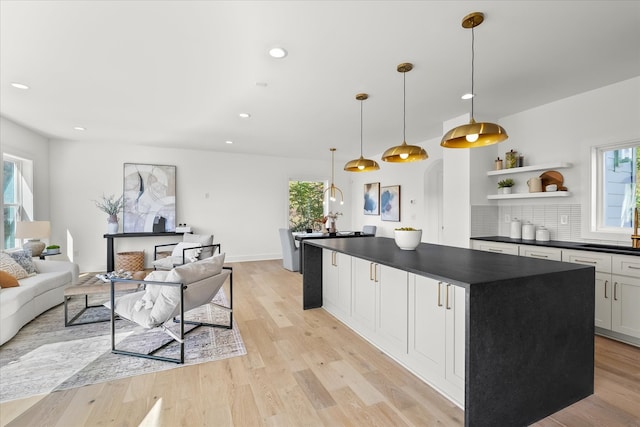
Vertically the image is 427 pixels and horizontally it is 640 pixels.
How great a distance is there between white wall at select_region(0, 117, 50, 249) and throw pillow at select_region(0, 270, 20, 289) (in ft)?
5.77

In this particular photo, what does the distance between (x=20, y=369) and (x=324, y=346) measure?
2453mm

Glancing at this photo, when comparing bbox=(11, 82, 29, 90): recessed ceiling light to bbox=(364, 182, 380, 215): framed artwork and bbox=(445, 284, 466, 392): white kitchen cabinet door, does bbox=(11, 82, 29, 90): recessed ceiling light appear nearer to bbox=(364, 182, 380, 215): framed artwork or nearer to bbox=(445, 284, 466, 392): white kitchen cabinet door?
bbox=(445, 284, 466, 392): white kitchen cabinet door

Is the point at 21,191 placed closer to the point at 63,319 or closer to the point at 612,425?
the point at 63,319

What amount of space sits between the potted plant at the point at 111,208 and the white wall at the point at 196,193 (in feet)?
0.42

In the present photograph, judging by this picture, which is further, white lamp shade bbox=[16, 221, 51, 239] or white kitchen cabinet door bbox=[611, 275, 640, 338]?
white lamp shade bbox=[16, 221, 51, 239]

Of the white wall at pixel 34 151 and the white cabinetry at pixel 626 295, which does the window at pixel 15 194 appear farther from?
the white cabinetry at pixel 626 295

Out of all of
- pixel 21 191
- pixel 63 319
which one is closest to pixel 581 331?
pixel 63 319

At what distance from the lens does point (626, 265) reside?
2871 mm

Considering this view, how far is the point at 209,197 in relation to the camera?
7.16 meters

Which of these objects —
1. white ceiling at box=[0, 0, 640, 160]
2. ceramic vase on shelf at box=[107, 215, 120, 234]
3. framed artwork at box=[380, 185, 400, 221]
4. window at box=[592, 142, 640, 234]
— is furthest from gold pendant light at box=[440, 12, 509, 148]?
ceramic vase on shelf at box=[107, 215, 120, 234]

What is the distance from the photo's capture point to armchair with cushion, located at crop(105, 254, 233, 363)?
2520 mm

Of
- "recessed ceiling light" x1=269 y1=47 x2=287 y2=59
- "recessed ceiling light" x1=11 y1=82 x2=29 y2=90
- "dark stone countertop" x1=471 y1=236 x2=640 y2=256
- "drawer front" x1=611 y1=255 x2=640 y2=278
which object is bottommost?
"drawer front" x1=611 y1=255 x2=640 y2=278

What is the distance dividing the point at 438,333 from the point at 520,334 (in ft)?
1.70

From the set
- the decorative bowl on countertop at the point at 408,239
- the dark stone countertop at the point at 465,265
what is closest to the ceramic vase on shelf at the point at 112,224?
the dark stone countertop at the point at 465,265
